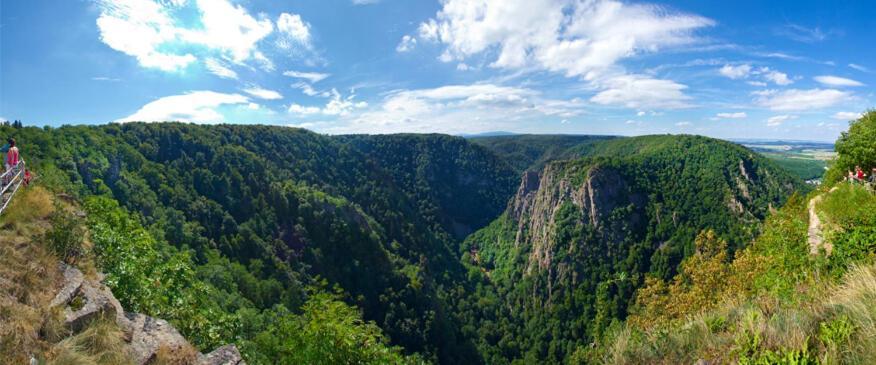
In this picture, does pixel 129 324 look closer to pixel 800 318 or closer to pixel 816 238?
pixel 800 318

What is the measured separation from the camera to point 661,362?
683 cm

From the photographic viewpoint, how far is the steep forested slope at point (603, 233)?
3120 inches

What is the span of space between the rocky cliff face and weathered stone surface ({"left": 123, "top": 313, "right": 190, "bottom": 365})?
91566 mm

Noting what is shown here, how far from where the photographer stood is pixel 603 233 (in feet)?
296

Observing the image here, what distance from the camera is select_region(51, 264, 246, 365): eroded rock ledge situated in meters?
8.34

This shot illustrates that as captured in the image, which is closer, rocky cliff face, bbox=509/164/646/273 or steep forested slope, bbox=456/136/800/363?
steep forested slope, bbox=456/136/800/363

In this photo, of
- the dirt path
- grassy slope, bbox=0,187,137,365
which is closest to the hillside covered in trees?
grassy slope, bbox=0,187,137,365

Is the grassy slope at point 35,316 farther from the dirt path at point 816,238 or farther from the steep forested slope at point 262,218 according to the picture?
the steep forested slope at point 262,218

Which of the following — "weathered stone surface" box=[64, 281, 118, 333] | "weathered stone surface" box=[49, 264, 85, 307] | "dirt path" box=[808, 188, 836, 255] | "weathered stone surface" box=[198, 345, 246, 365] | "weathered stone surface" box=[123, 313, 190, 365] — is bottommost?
Answer: "weathered stone surface" box=[198, 345, 246, 365]

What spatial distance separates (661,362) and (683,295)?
980 centimetres

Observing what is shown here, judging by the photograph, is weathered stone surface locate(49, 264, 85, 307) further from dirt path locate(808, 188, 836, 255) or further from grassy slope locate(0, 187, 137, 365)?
dirt path locate(808, 188, 836, 255)

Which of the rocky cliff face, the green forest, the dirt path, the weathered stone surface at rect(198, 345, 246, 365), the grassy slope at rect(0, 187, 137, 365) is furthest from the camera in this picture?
the rocky cliff face

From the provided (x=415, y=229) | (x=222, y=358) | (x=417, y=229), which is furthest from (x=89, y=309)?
(x=417, y=229)

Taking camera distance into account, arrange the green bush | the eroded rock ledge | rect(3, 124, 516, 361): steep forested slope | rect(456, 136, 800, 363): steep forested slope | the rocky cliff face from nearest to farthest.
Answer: the eroded rock ledge → the green bush → rect(3, 124, 516, 361): steep forested slope → rect(456, 136, 800, 363): steep forested slope → the rocky cliff face
